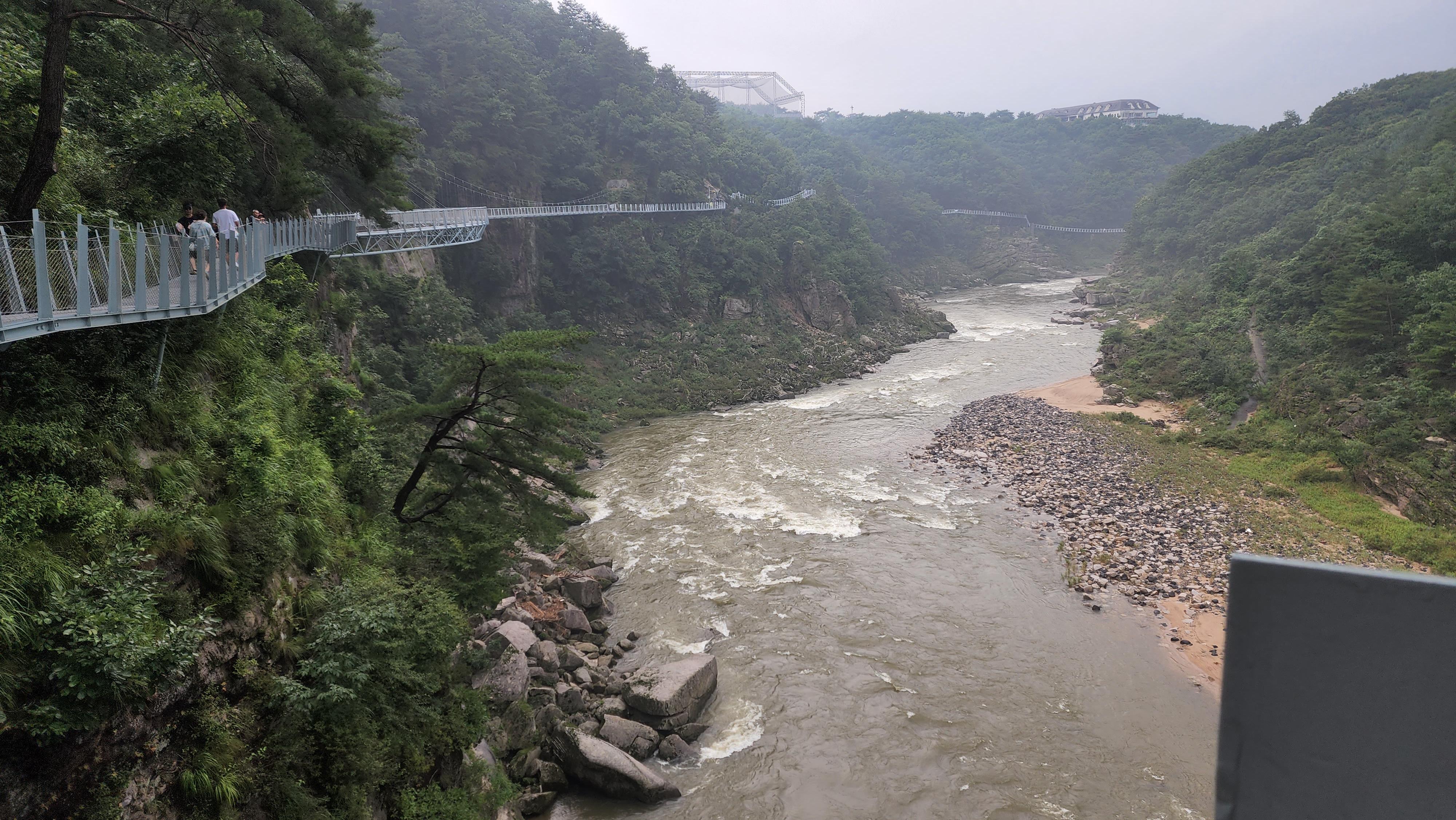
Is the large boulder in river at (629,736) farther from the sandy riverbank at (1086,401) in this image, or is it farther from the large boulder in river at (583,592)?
the sandy riverbank at (1086,401)

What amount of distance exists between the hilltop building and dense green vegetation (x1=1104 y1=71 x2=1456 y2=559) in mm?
83434

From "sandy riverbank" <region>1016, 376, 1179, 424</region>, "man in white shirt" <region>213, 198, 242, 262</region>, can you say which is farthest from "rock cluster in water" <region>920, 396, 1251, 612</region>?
"man in white shirt" <region>213, 198, 242, 262</region>

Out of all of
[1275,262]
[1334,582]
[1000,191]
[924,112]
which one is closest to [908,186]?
[1000,191]

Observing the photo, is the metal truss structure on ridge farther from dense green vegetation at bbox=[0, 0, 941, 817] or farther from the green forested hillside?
dense green vegetation at bbox=[0, 0, 941, 817]

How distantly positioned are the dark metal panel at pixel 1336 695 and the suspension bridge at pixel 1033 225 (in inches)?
3611

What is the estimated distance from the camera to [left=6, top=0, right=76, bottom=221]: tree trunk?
6.26 metres

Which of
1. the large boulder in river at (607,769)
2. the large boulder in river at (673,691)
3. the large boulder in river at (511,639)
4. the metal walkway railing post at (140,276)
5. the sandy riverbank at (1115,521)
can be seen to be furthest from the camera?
the sandy riverbank at (1115,521)

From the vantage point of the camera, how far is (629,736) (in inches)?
418

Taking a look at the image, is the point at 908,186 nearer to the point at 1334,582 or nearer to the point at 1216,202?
the point at 1216,202

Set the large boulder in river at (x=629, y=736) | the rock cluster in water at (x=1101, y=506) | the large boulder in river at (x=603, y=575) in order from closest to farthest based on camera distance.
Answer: the large boulder in river at (x=629, y=736) → the rock cluster in water at (x=1101, y=506) → the large boulder in river at (x=603, y=575)

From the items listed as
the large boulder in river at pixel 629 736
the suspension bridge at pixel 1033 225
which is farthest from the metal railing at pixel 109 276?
the suspension bridge at pixel 1033 225

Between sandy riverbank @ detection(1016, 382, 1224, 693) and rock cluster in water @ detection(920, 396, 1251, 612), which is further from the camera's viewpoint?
rock cluster in water @ detection(920, 396, 1251, 612)

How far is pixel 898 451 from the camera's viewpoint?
24344 millimetres

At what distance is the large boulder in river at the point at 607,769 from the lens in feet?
31.8
